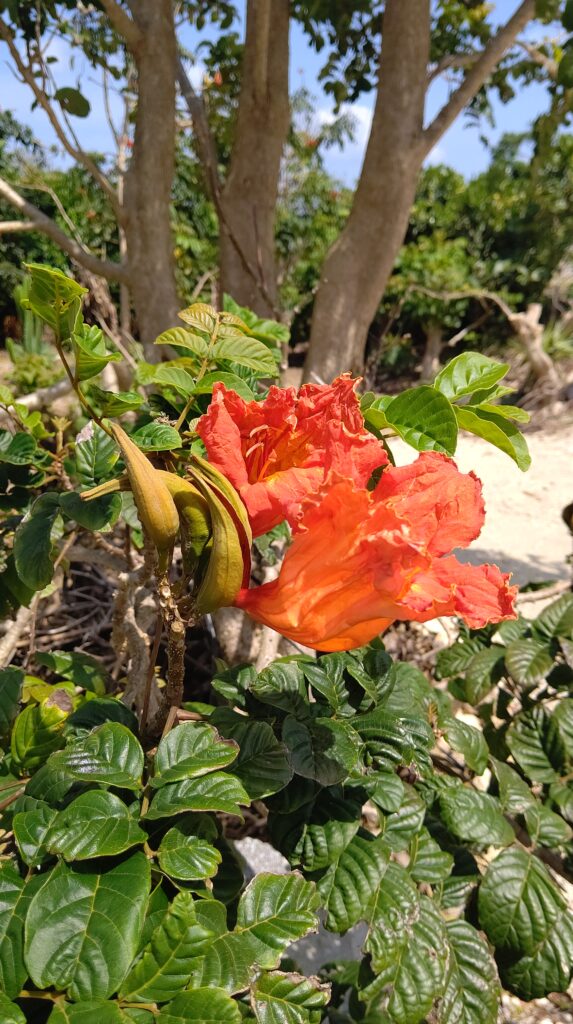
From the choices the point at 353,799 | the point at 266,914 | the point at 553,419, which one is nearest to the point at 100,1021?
the point at 266,914

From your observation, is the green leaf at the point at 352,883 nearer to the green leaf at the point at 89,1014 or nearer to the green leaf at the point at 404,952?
the green leaf at the point at 404,952

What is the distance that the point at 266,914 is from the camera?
70 centimetres

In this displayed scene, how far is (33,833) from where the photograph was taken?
0.63m

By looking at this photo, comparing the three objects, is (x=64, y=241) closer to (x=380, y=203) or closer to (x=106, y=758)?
(x=380, y=203)

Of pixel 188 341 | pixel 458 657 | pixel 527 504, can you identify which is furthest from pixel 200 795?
pixel 527 504

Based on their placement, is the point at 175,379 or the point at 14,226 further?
the point at 14,226

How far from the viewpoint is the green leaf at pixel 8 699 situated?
888 millimetres

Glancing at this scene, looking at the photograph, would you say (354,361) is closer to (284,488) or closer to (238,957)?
(284,488)

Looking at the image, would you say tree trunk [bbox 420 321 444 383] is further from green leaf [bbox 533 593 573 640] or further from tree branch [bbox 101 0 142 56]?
green leaf [bbox 533 593 573 640]

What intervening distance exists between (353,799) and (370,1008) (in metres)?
0.57

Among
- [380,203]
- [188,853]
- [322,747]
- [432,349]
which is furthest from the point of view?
[432,349]

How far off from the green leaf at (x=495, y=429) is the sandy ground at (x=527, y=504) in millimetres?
2622

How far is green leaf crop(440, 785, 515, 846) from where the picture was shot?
945 millimetres

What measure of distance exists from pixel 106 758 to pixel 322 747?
26 cm
